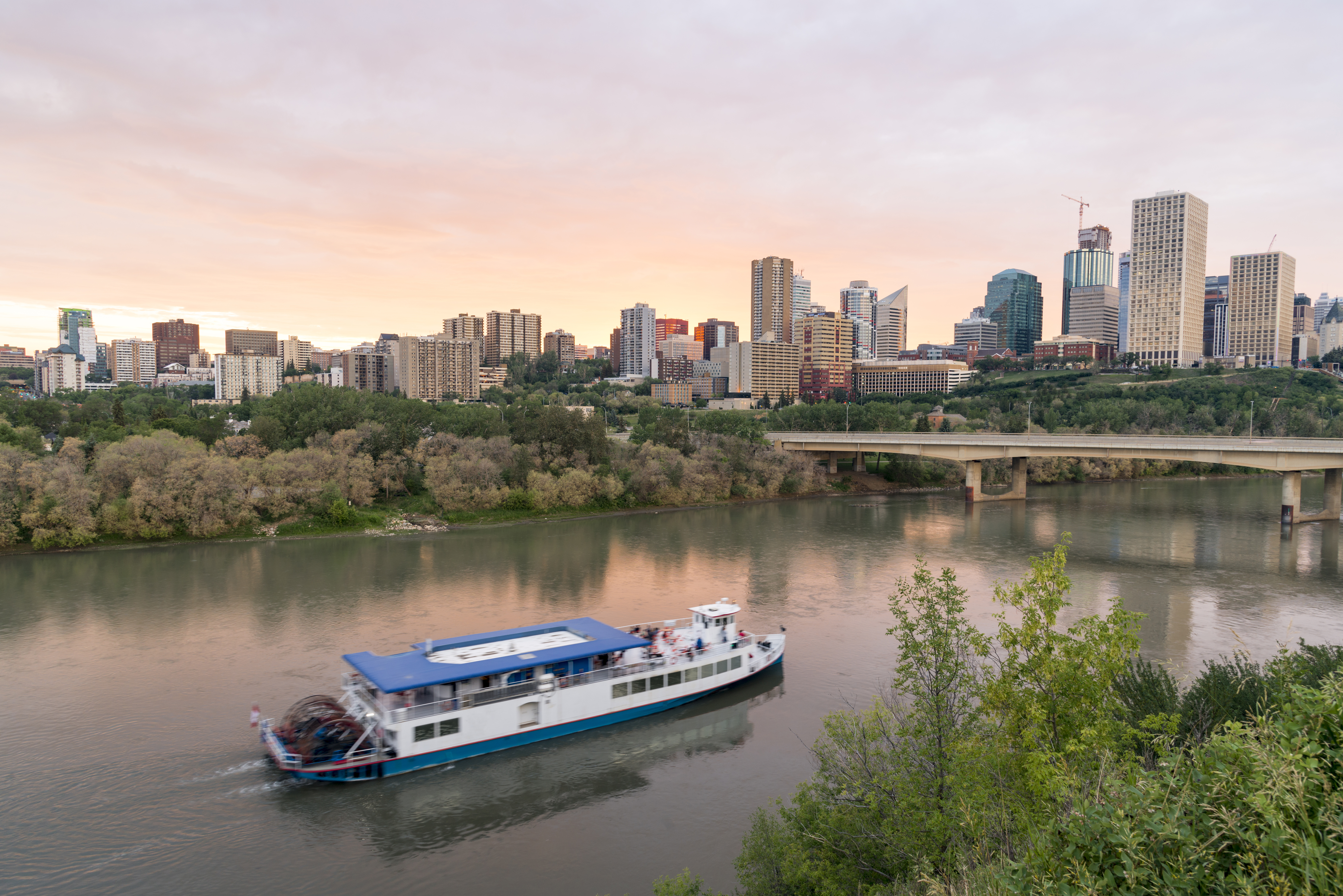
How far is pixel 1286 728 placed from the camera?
7070 millimetres

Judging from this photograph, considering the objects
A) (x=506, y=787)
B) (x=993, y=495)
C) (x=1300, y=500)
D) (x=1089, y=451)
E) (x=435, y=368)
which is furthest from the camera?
(x=435, y=368)

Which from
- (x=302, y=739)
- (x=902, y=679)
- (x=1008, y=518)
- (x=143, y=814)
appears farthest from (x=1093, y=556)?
A: (x=143, y=814)

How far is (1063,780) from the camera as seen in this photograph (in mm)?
8898

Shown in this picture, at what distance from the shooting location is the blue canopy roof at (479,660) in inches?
896

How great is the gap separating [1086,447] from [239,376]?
18736cm

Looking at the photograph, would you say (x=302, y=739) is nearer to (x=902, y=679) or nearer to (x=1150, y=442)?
(x=902, y=679)

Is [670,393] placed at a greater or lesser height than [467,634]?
greater

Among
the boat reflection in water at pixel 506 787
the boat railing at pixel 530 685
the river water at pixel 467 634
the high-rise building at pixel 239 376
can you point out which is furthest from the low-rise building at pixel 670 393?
the boat reflection in water at pixel 506 787

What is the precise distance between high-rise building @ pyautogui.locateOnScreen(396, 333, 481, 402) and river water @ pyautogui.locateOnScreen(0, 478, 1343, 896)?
13974 centimetres

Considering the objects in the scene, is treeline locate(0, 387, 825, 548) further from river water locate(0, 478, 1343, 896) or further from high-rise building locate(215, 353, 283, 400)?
high-rise building locate(215, 353, 283, 400)

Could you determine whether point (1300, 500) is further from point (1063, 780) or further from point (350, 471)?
point (350, 471)

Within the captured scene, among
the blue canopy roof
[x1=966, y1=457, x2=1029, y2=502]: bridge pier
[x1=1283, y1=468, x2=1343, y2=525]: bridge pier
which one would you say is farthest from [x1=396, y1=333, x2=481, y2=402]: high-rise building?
the blue canopy roof

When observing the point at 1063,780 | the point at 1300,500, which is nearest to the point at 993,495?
the point at 1300,500

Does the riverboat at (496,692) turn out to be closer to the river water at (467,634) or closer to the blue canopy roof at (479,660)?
the blue canopy roof at (479,660)
